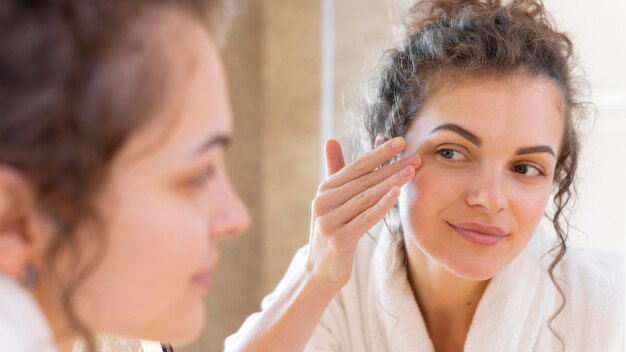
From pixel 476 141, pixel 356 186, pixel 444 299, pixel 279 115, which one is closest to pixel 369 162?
pixel 356 186

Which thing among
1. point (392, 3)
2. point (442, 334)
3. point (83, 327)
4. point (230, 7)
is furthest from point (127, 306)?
point (392, 3)

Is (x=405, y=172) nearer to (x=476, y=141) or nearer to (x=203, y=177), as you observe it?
(x=476, y=141)

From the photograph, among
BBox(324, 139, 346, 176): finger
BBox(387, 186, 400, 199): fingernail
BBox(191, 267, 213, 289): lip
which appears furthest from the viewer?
BBox(324, 139, 346, 176): finger

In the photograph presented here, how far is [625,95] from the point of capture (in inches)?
70.0

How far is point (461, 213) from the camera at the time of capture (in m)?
1.00

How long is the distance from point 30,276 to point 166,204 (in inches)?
4.4

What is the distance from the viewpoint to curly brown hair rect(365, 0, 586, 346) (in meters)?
1.03

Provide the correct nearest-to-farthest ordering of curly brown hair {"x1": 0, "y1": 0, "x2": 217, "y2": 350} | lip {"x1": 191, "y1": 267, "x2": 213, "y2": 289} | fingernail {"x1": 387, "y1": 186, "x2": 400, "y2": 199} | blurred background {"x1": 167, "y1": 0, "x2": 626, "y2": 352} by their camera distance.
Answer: curly brown hair {"x1": 0, "y1": 0, "x2": 217, "y2": 350}, lip {"x1": 191, "y1": 267, "x2": 213, "y2": 289}, fingernail {"x1": 387, "y1": 186, "x2": 400, "y2": 199}, blurred background {"x1": 167, "y1": 0, "x2": 626, "y2": 352}

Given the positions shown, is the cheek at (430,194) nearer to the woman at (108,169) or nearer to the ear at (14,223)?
the woman at (108,169)

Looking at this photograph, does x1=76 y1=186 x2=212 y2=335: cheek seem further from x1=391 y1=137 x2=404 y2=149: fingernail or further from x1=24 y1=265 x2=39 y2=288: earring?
x1=391 y1=137 x2=404 y2=149: fingernail

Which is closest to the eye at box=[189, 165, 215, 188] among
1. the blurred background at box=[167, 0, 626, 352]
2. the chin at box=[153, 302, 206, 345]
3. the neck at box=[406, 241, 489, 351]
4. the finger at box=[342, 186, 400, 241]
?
the chin at box=[153, 302, 206, 345]

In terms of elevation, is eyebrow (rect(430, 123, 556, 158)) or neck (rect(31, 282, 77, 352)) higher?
eyebrow (rect(430, 123, 556, 158))

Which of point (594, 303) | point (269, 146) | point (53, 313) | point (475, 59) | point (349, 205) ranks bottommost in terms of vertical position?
point (594, 303)

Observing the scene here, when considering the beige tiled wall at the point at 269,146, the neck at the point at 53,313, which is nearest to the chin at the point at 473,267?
the neck at the point at 53,313
